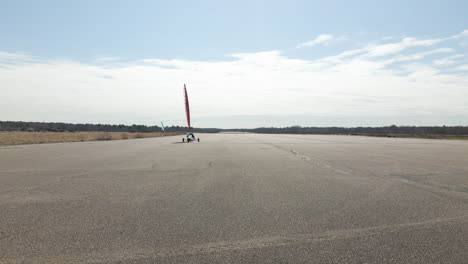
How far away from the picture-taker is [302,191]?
20.5 ft

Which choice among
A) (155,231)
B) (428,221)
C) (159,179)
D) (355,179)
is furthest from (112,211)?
(355,179)

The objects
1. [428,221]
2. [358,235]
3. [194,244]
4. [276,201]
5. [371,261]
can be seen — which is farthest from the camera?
[276,201]

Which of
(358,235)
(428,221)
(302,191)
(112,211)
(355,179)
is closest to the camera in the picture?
(358,235)

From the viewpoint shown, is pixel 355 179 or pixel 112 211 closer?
pixel 112 211

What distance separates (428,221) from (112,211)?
436 cm

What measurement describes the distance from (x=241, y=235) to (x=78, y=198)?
11.5ft

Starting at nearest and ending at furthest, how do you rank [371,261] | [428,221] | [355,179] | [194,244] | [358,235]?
1. [371,261]
2. [194,244]
3. [358,235]
4. [428,221]
5. [355,179]

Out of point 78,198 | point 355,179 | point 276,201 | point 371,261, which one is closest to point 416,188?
point 355,179

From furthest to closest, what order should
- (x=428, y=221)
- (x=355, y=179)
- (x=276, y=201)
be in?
(x=355, y=179) → (x=276, y=201) → (x=428, y=221)

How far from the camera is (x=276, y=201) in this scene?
17.6 ft

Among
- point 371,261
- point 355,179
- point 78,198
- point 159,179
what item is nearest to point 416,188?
point 355,179

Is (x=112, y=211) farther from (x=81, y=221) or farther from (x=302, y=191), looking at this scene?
(x=302, y=191)

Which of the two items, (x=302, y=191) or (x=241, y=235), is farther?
(x=302, y=191)

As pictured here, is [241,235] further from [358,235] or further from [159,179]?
[159,179]
